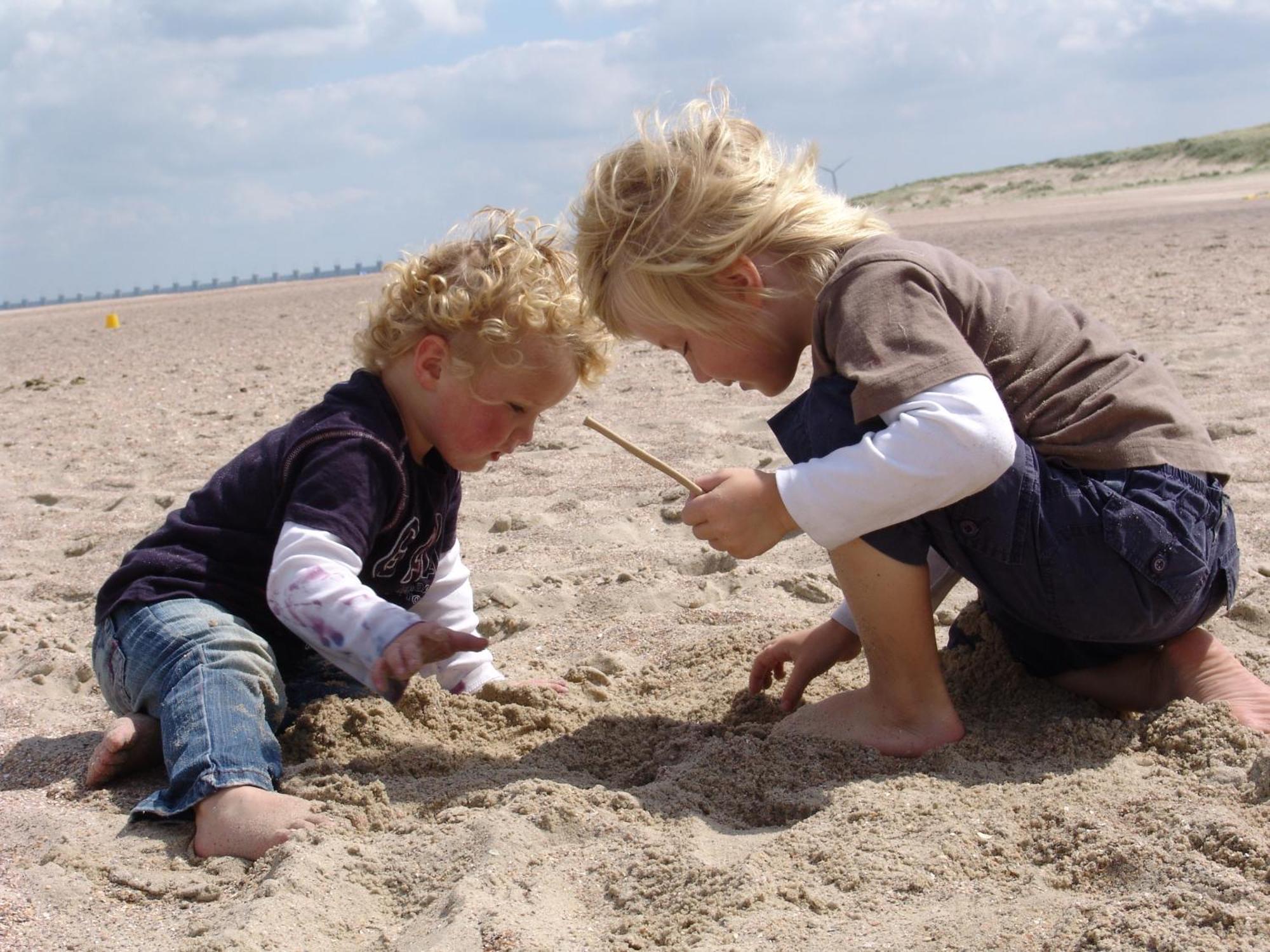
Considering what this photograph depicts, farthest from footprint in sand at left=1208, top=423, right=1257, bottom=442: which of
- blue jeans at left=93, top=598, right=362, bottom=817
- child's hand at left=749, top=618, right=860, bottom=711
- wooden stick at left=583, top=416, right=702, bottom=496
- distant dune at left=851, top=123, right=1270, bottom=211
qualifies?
distant dune at left=851, top=123, right=1270, bottom=211

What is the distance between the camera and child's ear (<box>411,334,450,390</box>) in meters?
2.38

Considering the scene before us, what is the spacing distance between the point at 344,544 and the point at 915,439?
38.7 inches

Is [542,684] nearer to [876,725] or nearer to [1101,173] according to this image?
[876,725]

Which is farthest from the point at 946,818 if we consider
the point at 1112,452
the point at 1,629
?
the point at 1,629

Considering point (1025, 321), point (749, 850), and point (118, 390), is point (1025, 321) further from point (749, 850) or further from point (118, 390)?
point (118, 390)

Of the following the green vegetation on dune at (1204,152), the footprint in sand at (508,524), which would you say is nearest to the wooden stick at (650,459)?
the footprint in sand at (508,524)

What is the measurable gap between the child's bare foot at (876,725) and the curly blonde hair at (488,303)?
2.87ft

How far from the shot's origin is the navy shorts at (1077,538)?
190cm

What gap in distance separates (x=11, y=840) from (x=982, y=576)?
1559 mm

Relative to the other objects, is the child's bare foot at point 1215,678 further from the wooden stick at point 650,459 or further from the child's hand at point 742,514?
the wooden stick at point 650,459

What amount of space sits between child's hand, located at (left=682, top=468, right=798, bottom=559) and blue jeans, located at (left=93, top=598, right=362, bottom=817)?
0.80 m

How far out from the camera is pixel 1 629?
2.87 meters

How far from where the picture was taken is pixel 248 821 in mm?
1828

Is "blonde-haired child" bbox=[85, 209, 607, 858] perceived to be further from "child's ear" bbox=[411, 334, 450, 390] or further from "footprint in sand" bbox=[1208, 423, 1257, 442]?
"footprint in sand" bbox=[1208, 423, 1257, 442]
